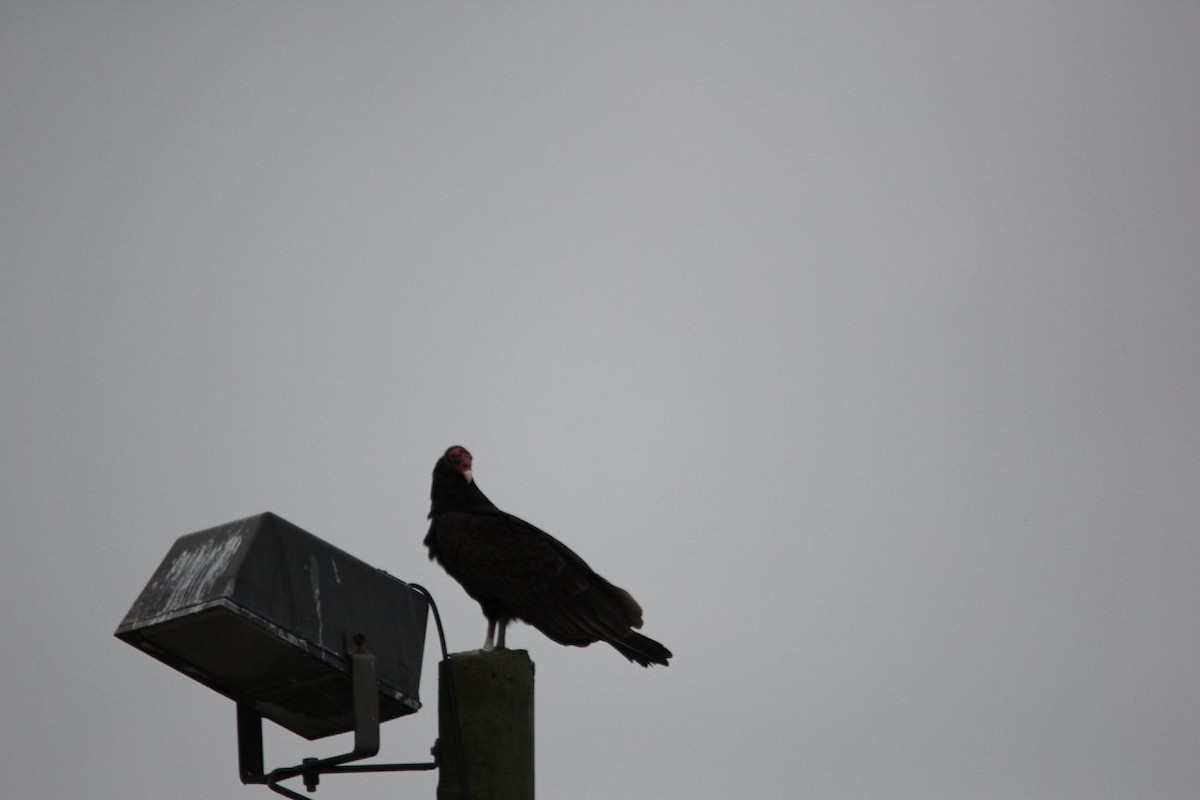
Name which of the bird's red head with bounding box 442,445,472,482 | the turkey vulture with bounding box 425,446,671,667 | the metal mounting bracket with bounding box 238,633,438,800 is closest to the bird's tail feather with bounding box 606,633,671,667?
the turkey vulture with bounding box 425,446,671,667

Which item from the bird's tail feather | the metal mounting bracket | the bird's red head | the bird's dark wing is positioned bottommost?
the metal mounting bracket

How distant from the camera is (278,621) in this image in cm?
239

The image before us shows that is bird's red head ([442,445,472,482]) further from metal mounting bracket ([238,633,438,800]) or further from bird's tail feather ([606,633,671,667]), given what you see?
metal mounting bracket ([238,633,438,800])

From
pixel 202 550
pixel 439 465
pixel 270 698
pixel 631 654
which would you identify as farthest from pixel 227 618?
pixel 439 465

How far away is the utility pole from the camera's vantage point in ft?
9.01

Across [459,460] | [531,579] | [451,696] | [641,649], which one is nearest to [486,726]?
[451,696]

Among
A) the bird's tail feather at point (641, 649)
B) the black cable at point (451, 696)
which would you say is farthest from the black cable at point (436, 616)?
the bird's tail feather at point (641, 649)

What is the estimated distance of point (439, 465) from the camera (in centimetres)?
617

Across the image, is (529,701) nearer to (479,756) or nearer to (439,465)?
(479,756)

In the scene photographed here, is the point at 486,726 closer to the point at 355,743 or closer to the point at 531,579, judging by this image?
the point at 355,743

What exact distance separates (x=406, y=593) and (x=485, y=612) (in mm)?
2731

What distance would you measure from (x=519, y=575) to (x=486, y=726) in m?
2.47

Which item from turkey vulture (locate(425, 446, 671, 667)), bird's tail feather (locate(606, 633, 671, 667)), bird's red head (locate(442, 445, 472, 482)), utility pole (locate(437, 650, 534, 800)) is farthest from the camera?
bird's red head (locate(442, 445, 472, 482))

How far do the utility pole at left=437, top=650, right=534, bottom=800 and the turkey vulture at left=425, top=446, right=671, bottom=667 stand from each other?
1.74 m
